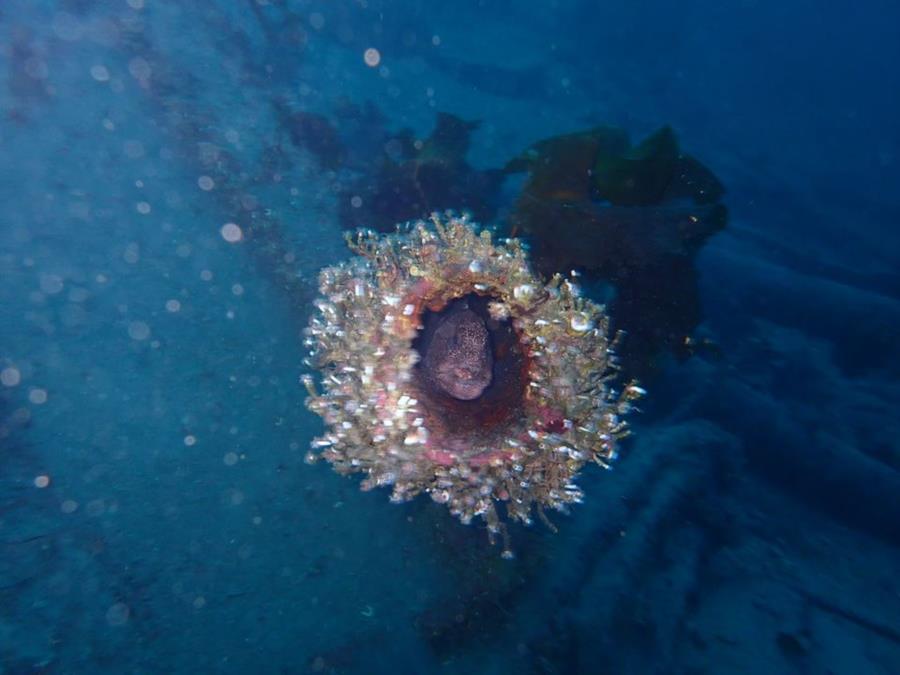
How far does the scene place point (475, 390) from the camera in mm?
3742

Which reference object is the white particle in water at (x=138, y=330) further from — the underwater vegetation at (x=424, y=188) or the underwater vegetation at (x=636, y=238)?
the underwater vegetation at (x=636, y=238)

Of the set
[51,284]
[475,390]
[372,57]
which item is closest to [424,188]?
[475,390]

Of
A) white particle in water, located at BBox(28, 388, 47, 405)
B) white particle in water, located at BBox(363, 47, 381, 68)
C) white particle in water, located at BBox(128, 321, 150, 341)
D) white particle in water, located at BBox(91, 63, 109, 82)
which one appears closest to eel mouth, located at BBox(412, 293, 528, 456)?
white particle in water, located at BBox(128, 321, 150, 341)

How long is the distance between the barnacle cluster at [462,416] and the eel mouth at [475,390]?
0.01 m

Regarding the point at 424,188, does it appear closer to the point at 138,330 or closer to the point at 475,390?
the point at 138,330

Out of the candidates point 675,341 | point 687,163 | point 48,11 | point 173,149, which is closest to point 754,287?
point 687,163

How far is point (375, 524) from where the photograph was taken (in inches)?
171

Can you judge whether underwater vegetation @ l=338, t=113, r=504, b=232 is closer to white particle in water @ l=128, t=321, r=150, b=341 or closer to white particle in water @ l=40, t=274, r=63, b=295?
white particle in water @ l=128, t=321, r=150, b=341

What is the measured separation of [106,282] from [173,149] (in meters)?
2.53

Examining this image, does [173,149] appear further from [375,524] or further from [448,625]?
[448,625]

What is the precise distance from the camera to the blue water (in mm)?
3699

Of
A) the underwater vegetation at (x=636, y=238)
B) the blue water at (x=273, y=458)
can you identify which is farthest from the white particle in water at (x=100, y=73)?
the underwater vegetation at (x=636, y=238)

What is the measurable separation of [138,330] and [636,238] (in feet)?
16.4

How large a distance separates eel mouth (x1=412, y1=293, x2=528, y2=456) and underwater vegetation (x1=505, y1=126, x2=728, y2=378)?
1.02 m
